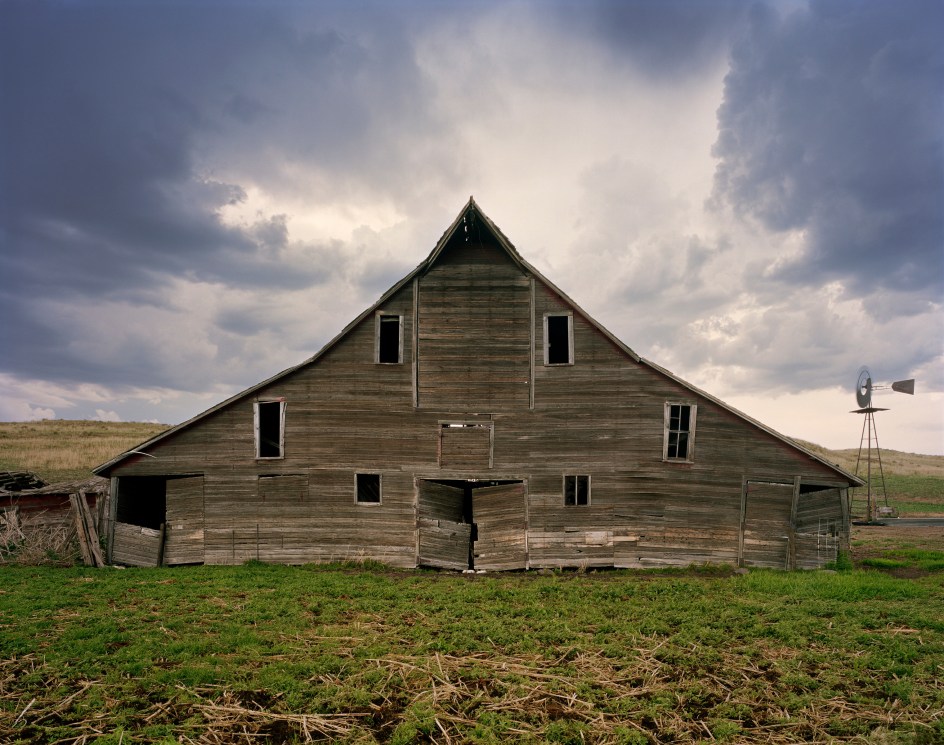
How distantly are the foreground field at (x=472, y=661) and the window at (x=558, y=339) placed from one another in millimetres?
7694

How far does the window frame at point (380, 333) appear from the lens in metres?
21.1

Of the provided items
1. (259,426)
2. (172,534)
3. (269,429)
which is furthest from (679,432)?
(172,534)

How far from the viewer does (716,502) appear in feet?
67.6

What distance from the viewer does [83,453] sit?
48.7 metres

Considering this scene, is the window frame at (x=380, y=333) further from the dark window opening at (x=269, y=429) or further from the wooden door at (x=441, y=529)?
the wooden door at (x=441, y=529)

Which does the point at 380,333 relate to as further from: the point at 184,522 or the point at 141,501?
the point at 141,501

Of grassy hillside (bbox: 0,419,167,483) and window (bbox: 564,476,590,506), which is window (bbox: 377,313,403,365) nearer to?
window (bbox: 564,476,590,506)

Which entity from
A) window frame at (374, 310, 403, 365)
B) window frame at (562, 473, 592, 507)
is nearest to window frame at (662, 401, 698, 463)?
window frame at (562, 473, 592, 507)

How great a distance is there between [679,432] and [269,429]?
1522 cm

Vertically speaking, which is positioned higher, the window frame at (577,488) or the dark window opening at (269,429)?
the dark window opening at (269,429)

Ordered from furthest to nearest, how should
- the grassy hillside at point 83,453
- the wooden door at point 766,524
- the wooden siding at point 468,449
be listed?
the grassy hillside at point 83,453, the wooden siding at point 468,449, the wooden door at point 766,524

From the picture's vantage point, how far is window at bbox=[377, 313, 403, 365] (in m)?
21.2

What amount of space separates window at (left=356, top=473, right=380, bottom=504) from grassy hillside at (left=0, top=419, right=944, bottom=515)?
26.2 m

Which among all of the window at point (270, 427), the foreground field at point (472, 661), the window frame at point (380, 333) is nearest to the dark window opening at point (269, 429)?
the window at point (270, 427)
